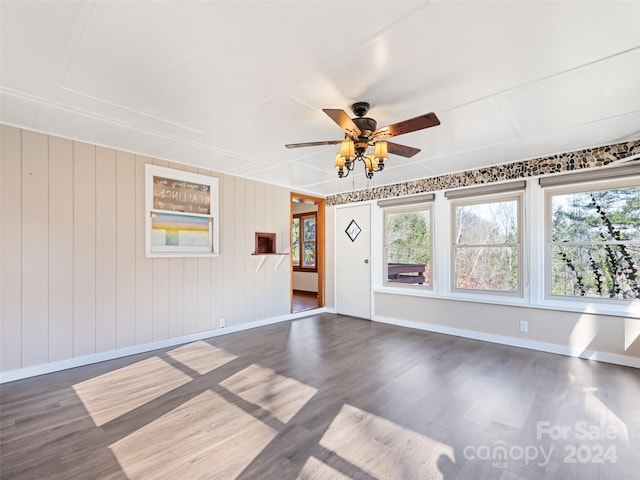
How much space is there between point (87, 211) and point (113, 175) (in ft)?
1.66

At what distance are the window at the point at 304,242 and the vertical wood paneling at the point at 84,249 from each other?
5380 mm

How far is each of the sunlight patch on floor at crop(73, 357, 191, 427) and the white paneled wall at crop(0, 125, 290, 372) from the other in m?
0.59

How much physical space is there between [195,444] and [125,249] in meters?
2.55

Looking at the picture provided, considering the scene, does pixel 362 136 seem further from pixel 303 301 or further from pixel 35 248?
pixel 303 301

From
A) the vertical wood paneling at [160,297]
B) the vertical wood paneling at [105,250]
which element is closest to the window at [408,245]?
the vertical wood paneling at [160,297]

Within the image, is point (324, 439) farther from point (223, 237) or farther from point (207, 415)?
point (223, 237)

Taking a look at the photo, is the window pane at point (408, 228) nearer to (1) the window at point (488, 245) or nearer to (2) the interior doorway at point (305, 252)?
(1) the window at point (488, 245)

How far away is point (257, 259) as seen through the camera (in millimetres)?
5055

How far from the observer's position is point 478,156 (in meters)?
3.78

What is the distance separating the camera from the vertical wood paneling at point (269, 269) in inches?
203

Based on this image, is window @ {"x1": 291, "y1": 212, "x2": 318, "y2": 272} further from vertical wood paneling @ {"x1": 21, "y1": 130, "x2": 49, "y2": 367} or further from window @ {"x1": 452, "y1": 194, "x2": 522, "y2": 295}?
vertical wood paneling @ {"x1": 21, "y1": 130, "x2": 49, "y2": 367}

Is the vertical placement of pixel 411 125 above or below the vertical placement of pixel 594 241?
above

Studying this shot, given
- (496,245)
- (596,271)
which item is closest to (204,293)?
(496,245)

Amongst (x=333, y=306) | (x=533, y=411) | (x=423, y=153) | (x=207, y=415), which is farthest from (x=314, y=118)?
(x=333, y=306)
